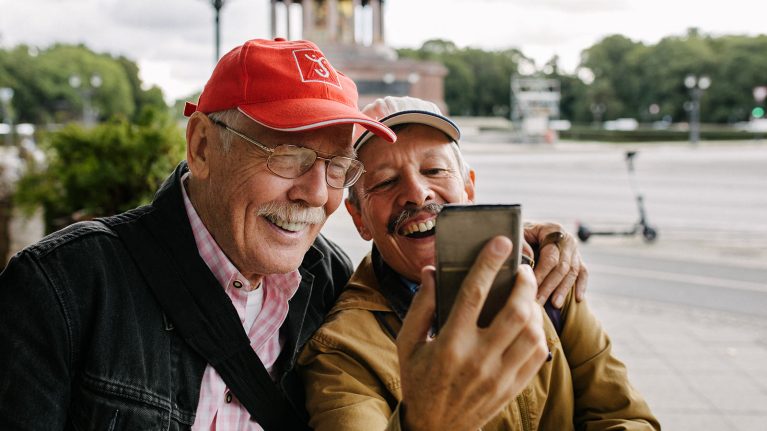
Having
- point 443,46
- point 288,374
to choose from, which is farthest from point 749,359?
point 443,46

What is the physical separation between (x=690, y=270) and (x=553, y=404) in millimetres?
9192

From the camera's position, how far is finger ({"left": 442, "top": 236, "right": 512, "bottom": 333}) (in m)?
1.24

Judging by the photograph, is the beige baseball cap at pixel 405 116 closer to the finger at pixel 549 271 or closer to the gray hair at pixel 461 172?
the gray hair at pixel 461 172

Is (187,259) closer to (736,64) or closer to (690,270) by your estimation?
(690,270)

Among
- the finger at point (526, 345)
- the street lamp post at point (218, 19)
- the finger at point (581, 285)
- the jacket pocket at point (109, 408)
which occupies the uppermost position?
the street lamp post at point (218, 19)

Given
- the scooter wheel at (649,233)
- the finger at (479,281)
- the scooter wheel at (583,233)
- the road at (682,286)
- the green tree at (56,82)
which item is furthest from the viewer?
the green tree at (56,82)

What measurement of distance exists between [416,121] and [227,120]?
659mm

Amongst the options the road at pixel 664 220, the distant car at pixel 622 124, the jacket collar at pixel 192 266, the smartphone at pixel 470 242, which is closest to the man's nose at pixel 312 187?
the jacket collar at pixel 192 266

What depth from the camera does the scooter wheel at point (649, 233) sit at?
12.6 metres

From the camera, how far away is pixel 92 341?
1.82 meters

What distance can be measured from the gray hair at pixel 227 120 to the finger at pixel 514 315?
1.09 metres

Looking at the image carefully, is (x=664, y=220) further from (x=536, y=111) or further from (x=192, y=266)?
(x=536, y=111)

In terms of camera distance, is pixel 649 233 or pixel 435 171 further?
pixel 649 233

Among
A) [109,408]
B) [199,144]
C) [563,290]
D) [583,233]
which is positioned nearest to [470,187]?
[563,290]
